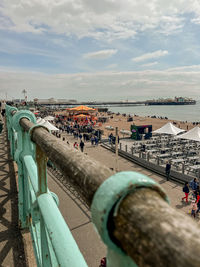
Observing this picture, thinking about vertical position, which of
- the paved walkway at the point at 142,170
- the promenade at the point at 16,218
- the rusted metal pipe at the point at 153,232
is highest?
the rusted metal pipe at the point at 153,232

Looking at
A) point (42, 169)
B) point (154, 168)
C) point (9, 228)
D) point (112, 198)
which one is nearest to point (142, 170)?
point (154, 168)

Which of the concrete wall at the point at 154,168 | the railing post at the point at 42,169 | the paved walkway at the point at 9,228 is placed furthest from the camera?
the concrete wall at the point at 154,168

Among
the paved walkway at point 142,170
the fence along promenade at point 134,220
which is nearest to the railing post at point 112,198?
the fence along promenade at point 134,220

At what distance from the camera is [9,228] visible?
3.68 meters

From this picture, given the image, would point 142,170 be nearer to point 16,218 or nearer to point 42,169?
point 16,218

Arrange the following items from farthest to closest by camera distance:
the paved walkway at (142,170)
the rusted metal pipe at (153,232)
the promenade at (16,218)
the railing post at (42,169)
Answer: the paved walkway at (142,170)
the promenade at (16,218)
the railing post at (42,169)
the rusted metal pipe at (153,232)

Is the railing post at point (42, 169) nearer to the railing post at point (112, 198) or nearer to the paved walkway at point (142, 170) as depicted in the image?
the railing post at point (112, 198)

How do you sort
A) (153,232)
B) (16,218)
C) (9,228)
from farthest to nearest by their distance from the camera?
1. (16,218)
2. (9,228)
3. (153,232)

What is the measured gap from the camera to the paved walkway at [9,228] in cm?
317

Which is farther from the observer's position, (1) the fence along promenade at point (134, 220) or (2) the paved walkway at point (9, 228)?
(2) the paved walkway at point (9, 228)

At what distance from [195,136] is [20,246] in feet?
44.0

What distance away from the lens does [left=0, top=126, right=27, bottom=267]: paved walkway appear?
10.4 feet

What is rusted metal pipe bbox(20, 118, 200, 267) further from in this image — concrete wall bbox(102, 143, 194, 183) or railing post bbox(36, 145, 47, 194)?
concrete wall bbox(102, 143, 194, 183)

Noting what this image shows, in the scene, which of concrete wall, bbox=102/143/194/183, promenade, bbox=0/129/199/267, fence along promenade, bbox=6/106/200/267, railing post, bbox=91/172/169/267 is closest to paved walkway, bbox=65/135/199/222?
promenade, bbox=0/129/199/267
